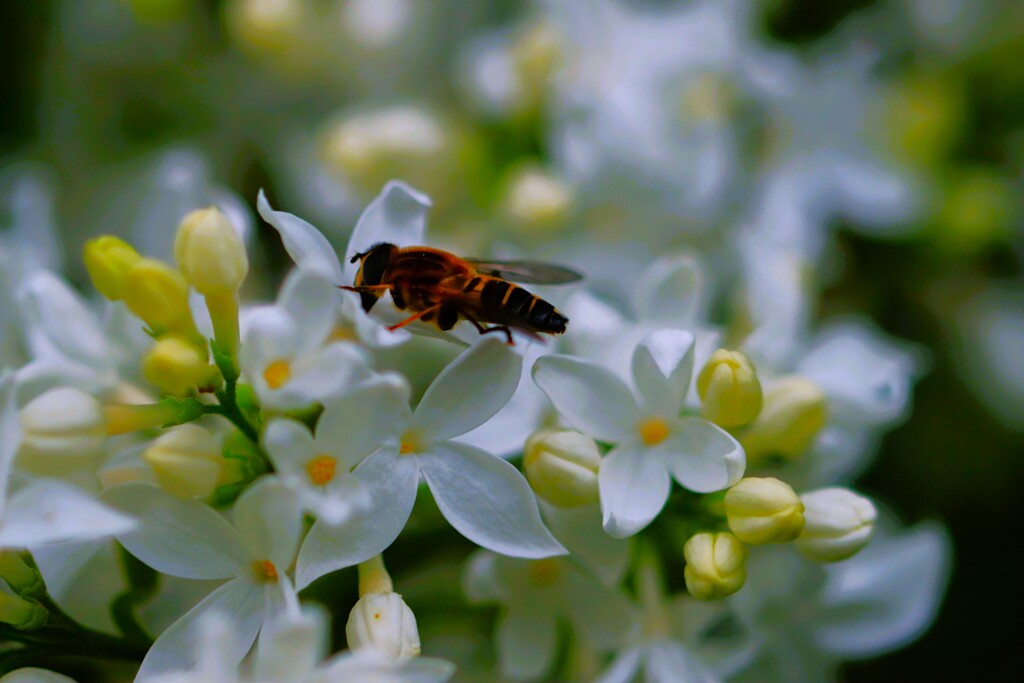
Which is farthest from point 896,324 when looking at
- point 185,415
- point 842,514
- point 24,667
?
point 24,667

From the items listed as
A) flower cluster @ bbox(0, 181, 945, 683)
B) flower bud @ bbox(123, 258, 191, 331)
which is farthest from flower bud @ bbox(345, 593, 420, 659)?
flower bud @ bbox(123, 258, 191, 331)

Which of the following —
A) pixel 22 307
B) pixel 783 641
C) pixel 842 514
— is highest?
pixel 842 514

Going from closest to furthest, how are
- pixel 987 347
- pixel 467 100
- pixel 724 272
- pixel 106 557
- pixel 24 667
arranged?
pixel 24 667
pixel 106 557
pixel 724 272
pixel 467 100
pixel 987 347

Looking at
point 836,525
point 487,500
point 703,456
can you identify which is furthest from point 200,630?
point 836,525

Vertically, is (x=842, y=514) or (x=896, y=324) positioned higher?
(x=842, y=514)

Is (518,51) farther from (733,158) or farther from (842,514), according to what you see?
(842,514)

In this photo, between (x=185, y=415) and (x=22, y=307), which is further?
(x=22, y=307)

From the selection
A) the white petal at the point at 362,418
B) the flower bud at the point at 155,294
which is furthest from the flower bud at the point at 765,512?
the flower bud at the point at 155,294
